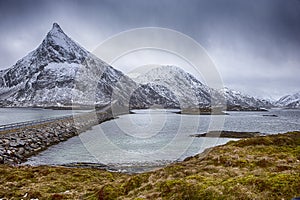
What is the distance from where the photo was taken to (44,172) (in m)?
22.1

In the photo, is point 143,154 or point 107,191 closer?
point 107,191

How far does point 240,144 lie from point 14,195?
2245 centimetres

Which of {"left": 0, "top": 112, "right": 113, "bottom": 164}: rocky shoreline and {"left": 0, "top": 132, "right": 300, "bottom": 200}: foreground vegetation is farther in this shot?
{"left": 0, "top": 112, "right": 113, "bottom": 164}: rocky shoreline

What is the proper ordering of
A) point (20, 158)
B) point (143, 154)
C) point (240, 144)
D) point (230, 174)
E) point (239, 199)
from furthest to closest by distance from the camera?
1. point (143, 154)
2. point (20, 158)
3. point (240, 144)
4. point (230, 174)
5. point (239, 199)

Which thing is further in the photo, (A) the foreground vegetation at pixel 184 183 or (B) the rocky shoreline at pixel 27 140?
(B) the rocky shoreline at pixel 27 140

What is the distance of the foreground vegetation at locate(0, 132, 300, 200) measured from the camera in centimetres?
1014

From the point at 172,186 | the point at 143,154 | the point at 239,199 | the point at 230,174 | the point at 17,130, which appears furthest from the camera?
the point at 17,130

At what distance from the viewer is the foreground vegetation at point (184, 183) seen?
1014cm

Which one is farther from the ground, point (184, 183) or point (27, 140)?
point (27, 140)

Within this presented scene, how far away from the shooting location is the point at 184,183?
11.7 meters

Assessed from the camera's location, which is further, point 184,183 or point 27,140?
point 27,140

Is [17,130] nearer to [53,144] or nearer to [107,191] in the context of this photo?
[53,144]

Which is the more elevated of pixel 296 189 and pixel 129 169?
pixel 296 189

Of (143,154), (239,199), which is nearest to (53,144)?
(143,154)
